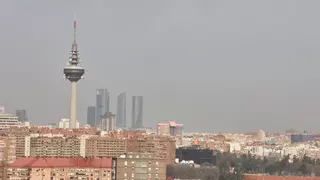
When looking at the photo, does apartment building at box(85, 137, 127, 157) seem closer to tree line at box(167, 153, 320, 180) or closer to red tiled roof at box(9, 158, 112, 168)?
tree line at box(167, 153, 320, 180)

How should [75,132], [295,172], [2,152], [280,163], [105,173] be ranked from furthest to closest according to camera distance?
[75,132] → [280,163] → [295,172] → [2,152] → [105,173]

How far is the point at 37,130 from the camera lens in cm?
9475

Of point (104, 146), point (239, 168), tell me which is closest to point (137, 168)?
point (104, 146)

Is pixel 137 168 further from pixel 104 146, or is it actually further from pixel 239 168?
pixel 239 168

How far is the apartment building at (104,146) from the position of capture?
86062 millimetres

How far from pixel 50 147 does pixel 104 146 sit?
7.13 meters

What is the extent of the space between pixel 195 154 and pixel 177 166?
22.0 metres

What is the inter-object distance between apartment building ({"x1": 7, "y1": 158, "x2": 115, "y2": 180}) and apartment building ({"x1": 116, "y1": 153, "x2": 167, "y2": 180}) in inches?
399

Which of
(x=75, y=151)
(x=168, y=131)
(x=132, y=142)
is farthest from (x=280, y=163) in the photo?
(x=168, y=131)

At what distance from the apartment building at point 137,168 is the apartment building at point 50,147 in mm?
32989

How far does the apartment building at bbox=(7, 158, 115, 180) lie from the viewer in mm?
57444

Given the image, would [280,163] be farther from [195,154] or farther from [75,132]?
[75,132]

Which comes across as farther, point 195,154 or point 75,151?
point 195,154

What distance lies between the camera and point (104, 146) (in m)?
87.1
